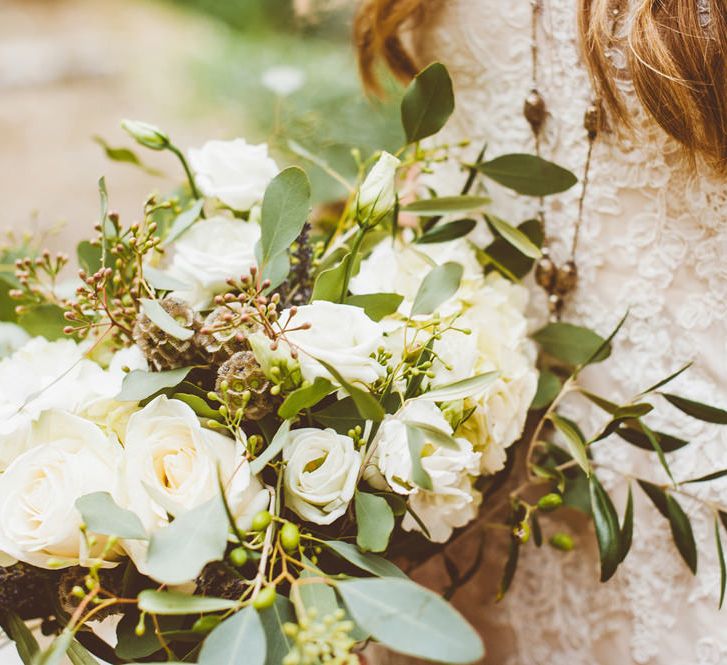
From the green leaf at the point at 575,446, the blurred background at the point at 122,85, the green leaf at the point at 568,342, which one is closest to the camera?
the green leaf at the point at 575,446

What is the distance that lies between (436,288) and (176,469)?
280 millimetres

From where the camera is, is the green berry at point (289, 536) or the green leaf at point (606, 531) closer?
the green berry at point (289, 536)

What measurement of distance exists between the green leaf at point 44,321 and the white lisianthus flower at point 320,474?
0.32 meters

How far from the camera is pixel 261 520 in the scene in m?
0.54

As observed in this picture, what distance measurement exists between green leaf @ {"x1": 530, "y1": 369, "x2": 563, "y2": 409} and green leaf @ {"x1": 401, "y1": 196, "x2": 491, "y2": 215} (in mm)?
212

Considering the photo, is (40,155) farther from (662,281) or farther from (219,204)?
(662,281)

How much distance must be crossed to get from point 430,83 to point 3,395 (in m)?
0.48

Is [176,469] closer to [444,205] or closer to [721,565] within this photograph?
[444,205]

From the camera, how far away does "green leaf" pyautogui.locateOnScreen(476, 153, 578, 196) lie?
736mm

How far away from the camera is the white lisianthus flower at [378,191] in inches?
24.6

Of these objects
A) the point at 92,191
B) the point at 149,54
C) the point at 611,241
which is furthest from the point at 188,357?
the point at 149,54

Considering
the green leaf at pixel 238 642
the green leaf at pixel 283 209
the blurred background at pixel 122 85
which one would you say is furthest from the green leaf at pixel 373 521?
the blurred background at pixel 122 85

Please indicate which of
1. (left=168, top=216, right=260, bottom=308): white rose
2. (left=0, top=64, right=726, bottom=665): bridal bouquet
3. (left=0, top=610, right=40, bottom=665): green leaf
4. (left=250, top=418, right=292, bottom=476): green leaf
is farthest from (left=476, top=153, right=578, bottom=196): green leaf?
(left=0, top=610, right=40, bottom=665): green leaf

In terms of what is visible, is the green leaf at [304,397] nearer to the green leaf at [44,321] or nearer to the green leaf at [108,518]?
the green leaf at [108,518]
